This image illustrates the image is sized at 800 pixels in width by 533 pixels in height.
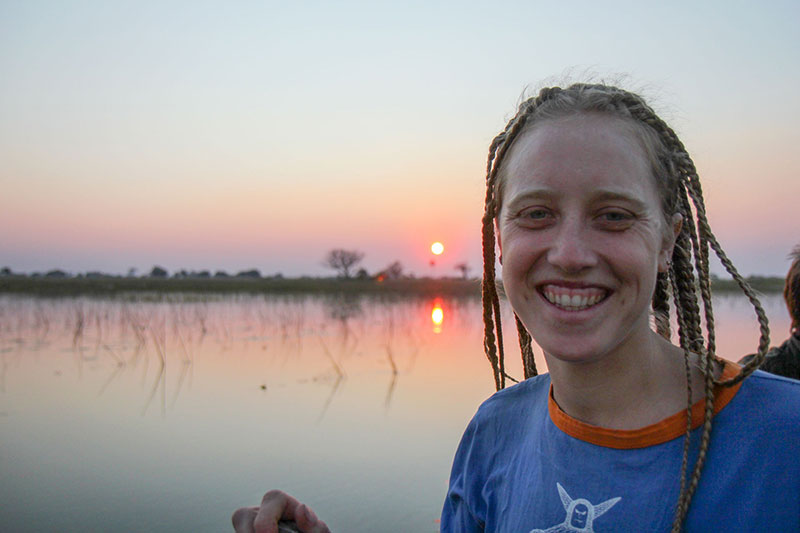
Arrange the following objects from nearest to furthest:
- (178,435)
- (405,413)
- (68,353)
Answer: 1. (178,435)
2. (405,413)
3. (68,353)

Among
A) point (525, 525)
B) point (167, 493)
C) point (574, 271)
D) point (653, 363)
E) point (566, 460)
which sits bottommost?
point (167, 493)

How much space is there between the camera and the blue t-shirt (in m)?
1.16

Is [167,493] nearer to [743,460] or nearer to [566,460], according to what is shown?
[566,460]

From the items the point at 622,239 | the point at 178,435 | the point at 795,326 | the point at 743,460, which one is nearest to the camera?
the point at 743,460

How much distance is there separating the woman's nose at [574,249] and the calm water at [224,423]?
3.09 m

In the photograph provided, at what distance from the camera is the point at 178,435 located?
22.7 ft

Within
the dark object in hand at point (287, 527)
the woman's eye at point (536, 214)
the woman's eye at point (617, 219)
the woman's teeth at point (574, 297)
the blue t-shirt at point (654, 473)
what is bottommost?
the dark object in hand at point (287, 527)

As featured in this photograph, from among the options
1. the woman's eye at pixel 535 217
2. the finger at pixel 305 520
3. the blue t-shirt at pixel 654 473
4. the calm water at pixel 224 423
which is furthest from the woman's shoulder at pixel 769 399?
the calm water at pixel 224 423

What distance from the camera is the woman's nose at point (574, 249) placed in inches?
54.8

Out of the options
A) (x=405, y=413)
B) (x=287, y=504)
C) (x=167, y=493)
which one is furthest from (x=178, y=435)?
(x=287, y=504)

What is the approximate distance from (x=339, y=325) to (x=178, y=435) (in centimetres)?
1105

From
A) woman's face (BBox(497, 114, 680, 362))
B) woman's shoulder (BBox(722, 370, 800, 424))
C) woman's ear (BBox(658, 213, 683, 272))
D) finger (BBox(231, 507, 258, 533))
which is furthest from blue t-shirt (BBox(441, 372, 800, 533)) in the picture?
finger (BBox(231, 507, 258, 533))

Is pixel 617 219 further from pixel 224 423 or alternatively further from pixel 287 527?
pixel 224 423

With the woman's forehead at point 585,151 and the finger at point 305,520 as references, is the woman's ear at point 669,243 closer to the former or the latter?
the woman's forehead at point 585,151
